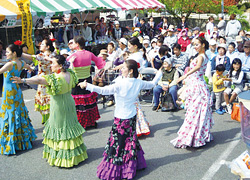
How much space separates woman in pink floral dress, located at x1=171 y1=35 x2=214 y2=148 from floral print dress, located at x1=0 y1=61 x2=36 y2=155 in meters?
2.89

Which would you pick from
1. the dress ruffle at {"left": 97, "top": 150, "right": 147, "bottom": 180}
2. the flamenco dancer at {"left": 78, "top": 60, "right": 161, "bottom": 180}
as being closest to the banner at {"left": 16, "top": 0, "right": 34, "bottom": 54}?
the flamenco dancer at {"left": 78, "top": 60, "right": 161, "bottom": 180}

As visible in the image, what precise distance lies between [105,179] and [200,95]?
7.76 feet

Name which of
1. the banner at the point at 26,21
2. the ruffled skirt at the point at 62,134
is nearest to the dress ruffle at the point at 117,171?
the ruffled skirt at the point at 62,134

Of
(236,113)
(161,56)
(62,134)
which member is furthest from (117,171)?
(161,56)

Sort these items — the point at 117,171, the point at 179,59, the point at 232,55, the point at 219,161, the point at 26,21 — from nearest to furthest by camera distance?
1. the point at 117,171
2. the point at 219,161
3. the point at 232,55
4. the point at 179,59
5. the point at 26,21

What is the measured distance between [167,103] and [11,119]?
404 centimetres

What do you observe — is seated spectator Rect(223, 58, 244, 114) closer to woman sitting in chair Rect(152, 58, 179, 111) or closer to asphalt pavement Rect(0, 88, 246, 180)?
asphalt pavement Rect(0, 88, 246, 180)

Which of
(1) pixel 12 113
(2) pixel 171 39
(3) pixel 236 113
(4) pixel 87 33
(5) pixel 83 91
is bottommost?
(3) pixel 236 113

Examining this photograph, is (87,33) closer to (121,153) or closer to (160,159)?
(160,159)

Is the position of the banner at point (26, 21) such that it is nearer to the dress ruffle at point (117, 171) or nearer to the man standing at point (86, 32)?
the man standing at point (86, 32)

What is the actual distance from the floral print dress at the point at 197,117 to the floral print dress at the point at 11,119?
9.49ft

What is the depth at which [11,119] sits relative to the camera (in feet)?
18.7

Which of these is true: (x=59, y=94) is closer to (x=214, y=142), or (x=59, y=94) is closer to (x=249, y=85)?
(x=214, y=142)

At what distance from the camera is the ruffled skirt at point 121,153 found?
15.3 feet
